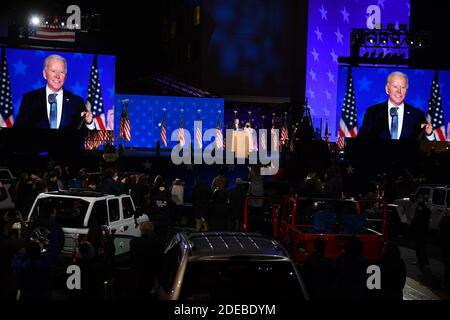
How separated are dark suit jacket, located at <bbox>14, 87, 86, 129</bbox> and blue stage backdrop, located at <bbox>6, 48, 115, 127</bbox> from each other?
1.00 ft

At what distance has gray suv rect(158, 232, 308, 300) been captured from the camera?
592cm

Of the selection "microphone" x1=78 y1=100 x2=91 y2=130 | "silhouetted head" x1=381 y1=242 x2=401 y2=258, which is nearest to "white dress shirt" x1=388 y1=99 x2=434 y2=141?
"microphone" x1=78 y1=100 x2=91 y2=130

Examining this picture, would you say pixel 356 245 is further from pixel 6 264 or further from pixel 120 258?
pixel 120 258

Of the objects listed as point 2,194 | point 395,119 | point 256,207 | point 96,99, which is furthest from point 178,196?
point 395,119

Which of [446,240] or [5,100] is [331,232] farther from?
[5,100]

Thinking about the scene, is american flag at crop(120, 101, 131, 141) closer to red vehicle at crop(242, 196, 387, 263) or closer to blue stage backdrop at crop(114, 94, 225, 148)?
blue stage backdrop at crop(114, 94, 225, 148)

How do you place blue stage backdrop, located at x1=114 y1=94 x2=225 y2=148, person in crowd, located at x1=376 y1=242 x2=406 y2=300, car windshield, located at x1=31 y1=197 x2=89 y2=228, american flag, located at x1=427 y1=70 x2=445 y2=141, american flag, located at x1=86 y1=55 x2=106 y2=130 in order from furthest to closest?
american flag, located at x1=427 y1=70 x2=445 y2=141
blue stage backdrop, located at x1=114 y1=94 x2=225 y2=148
american flag, located at x1=86 y1=55 x2=106 y2=130
car windshield, located at x1=31 y1=197 x2=89 y2=228
person in crowd, located at x1=376 y1=242 x2=406 y2=300

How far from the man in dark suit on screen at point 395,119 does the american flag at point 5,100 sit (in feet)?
64.7

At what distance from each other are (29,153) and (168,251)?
89.1ft

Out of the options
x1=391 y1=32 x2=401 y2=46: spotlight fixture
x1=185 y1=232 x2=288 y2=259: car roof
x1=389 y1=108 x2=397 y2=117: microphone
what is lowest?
x1=185 y1=232 x2=288 y2=259: car roof

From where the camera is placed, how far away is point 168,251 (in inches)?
292

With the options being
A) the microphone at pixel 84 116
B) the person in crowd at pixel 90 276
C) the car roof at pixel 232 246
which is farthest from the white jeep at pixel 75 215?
the microphone at pixel 84 116

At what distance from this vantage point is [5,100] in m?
36.2

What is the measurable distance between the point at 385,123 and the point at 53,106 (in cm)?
1908
